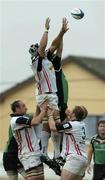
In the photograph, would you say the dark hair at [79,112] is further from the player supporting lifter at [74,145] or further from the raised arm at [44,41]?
the raised arm at [44,41]

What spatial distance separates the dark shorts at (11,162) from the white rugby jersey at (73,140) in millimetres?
1271

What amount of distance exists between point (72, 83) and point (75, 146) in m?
21.3

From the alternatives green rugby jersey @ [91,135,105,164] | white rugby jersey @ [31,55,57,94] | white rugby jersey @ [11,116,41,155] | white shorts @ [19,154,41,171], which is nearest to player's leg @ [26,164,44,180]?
white shorts @ [19,154,41,171]

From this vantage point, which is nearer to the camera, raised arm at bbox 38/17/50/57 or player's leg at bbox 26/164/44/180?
raised arm at bbox 38/17/50/57

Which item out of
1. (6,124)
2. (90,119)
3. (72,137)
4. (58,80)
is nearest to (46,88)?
(58,80)

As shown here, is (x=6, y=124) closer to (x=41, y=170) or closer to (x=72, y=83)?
(x=72, y=83)

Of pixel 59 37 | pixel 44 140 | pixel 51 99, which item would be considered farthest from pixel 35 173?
pixel 59 37

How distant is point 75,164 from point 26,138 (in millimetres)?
837

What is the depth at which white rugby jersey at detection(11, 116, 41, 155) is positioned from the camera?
397 inches

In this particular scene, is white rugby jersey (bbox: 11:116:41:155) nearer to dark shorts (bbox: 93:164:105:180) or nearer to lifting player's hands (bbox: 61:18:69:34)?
lifting player's hands (bbox: 61:18:69:34)

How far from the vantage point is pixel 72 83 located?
31125mm

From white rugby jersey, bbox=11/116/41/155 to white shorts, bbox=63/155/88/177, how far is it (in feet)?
1.66

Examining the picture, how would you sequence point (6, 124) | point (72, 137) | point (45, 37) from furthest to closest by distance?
point (6, 124)
point (72, 137)
point (45, 37)

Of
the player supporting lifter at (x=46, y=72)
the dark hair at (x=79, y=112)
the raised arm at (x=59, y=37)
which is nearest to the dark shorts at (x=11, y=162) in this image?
the dark hair at (x=79, y=112)
